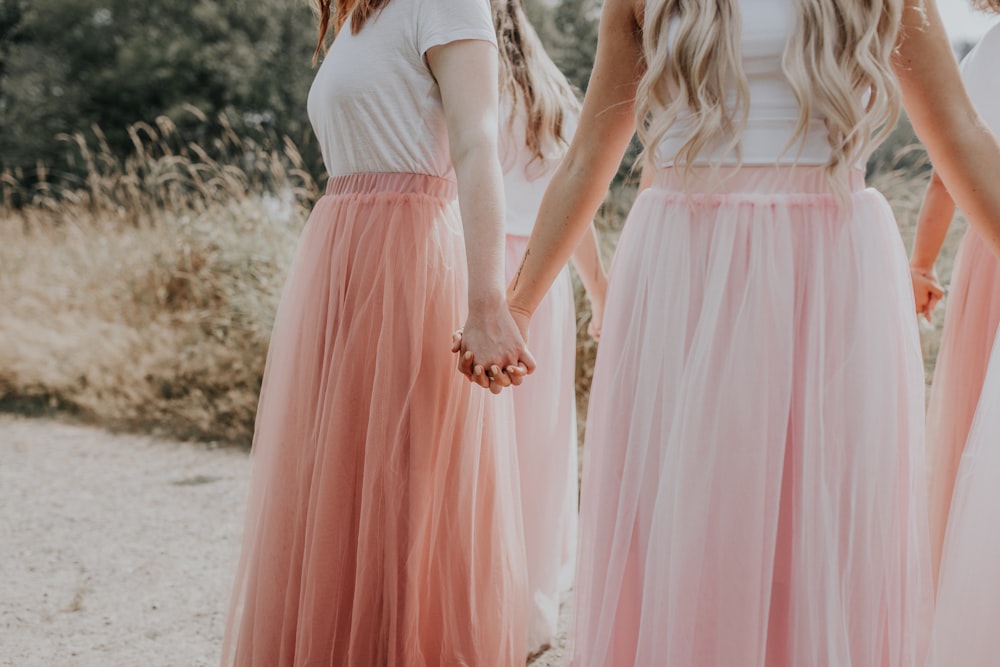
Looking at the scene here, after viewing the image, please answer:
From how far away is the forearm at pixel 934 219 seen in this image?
2398 millimetres

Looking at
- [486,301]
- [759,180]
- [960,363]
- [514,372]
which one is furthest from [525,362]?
[960,363]

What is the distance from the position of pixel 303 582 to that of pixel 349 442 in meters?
0.31

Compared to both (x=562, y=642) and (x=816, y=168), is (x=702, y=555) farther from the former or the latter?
(x=562, y=642)

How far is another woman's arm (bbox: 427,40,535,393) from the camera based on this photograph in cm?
180

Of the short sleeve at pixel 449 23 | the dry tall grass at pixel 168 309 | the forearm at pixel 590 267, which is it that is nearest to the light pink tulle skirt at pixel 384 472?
the short sleeve at pixel 449 23

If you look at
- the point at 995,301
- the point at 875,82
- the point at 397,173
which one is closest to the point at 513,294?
the point at 397,173

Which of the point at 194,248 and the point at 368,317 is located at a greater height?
the point at 194,248

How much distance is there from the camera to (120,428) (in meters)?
5.57

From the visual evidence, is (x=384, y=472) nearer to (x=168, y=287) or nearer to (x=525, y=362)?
(x=525, y=362)

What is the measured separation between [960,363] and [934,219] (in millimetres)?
418

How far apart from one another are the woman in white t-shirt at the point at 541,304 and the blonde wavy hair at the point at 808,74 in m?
1.09

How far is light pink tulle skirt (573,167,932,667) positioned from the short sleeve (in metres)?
0.53

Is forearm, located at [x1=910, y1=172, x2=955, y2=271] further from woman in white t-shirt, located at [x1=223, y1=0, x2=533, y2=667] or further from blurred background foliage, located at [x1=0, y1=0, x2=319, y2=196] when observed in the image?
blurred background foliage, located at [x1=0, y1=0, x2=319, y2=196]

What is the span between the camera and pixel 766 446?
5.04ft
